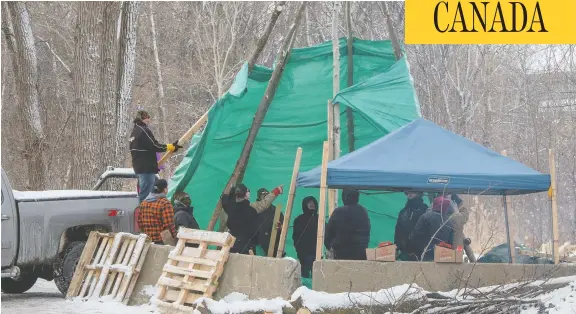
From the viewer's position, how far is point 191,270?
11.7 metres

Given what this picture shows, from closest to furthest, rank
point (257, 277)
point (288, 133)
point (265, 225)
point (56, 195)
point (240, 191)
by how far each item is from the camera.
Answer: point (257, 277), point (56, 195), point (240, 191), point (265, 225), point (288, 133)

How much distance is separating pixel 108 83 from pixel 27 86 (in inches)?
198

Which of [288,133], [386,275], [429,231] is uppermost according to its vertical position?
[288,133]

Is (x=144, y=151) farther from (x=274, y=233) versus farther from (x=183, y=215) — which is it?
(x=274, y=233)

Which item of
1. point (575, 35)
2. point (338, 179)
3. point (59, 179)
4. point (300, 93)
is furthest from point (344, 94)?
point (59, 179)

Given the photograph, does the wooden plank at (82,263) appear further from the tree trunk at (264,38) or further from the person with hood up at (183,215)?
the tree trunk at (264,38)

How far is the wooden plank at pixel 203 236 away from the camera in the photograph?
1164 cm

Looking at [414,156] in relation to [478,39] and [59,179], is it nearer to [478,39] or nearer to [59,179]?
[478,39]

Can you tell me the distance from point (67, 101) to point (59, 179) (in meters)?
3.58

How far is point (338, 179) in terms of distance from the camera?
37.8ft

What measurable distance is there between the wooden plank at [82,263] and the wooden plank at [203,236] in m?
1.61

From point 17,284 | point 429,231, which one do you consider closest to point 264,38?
point 429,231

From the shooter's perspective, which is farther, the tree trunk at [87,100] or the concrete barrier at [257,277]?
the tree trunk at [87,100]

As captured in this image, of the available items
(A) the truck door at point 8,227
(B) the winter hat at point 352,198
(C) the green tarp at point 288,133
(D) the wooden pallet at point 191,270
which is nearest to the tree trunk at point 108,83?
(C) the green tarp at point 288,133
